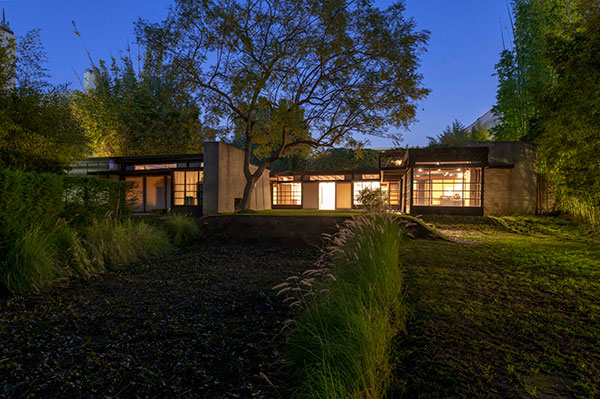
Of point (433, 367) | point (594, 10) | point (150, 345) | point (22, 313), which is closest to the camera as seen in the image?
point (433, 367)

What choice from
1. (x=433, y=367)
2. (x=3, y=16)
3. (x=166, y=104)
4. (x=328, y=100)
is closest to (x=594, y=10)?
(x=328, y=100)

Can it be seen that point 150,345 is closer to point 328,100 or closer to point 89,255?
point 89,255

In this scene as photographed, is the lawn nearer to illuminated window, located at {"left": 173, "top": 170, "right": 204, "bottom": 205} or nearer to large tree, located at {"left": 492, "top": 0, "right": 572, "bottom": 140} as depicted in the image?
large tree, located at {"left": 492, "top": 0, "right": 572, "bottom": 140}

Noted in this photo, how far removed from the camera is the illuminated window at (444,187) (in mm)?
12391

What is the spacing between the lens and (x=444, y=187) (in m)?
13.1

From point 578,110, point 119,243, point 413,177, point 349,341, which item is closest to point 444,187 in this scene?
point 413,177

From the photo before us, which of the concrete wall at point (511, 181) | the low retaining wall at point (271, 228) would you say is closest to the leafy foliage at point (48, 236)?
the low retaining wall at point (271, 228)

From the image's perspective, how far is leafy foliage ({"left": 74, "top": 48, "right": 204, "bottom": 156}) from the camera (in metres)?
16.8

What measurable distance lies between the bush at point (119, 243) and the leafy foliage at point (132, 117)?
1208cm

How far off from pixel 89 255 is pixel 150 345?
10.4 feet

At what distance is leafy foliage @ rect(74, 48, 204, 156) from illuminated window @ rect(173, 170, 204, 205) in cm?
427

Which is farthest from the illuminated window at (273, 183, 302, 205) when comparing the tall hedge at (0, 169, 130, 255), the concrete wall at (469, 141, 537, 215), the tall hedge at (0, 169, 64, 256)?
the tall hedge at (0, 169, 64, 256)

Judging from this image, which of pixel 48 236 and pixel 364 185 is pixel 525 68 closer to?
pixel 364 185

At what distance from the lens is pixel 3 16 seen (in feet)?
56.3
